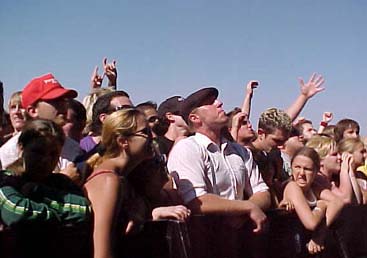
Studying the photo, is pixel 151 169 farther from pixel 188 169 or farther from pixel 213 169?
pixel 213 169

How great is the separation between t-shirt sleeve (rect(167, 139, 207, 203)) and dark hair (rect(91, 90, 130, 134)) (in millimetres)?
588

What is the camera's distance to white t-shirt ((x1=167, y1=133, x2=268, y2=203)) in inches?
186

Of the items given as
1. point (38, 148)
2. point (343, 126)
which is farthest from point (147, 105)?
point (343, 126)

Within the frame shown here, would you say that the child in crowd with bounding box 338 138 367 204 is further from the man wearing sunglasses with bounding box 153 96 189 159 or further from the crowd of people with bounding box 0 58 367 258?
the man wearing sunglasses with bounding box 153 96 189 159

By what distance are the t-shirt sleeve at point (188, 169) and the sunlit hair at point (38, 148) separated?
1.13 m

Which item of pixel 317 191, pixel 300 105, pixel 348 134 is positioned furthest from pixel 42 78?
pixel 348 134

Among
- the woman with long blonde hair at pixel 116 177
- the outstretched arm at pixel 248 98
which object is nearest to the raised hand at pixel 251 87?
the outstretched arm at pixel 248 98

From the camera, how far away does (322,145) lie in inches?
253

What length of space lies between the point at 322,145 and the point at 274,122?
18.7 inches

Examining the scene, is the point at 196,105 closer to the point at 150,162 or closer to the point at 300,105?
the point at 150,162

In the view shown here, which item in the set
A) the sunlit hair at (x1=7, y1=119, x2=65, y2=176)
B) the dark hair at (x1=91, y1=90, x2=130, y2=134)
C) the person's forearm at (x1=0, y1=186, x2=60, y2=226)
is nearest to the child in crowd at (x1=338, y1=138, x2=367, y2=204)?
the dark hair at (x1=91, y1=90, x2=130, y2=134)

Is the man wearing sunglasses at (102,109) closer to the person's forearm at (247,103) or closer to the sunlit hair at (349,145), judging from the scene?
the person's forearm at (247,103)

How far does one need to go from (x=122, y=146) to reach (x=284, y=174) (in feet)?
7.98

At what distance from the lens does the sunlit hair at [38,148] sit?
3654 millimetres
